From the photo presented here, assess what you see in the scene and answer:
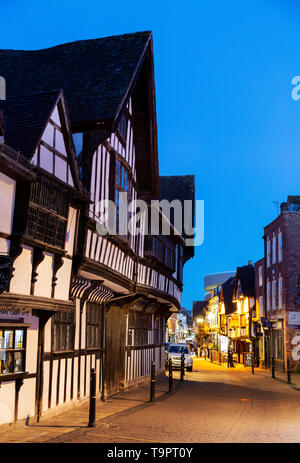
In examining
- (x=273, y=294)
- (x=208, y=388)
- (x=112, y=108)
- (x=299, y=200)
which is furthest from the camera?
(x=299, y=200)

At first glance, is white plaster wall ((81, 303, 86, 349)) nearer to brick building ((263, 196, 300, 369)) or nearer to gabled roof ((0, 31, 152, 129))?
gabled roof ((0, 31, 152, 129))

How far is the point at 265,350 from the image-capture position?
44031mm

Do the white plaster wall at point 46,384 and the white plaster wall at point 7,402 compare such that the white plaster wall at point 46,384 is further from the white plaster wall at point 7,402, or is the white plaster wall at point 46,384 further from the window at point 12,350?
the white plaster wall at point 7,402

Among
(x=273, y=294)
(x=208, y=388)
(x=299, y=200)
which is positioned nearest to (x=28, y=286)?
(x=208, y=388)

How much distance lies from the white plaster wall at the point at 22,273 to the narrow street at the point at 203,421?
9.09 ft

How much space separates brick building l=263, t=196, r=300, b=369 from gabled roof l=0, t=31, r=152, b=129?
76.6ft

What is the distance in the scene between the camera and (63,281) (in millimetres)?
12766

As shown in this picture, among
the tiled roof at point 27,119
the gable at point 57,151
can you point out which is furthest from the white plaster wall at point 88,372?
the tiled roof at point 27,119

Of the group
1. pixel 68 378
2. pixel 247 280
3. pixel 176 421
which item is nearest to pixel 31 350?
pixel 68 378

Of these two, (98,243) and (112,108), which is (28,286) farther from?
(112,108)

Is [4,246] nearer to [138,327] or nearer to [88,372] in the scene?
[88,372]

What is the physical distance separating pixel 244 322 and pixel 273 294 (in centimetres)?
1530

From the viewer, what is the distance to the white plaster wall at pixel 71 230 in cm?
1292

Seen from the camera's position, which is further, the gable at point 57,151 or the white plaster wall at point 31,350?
the gable at point 57,151
